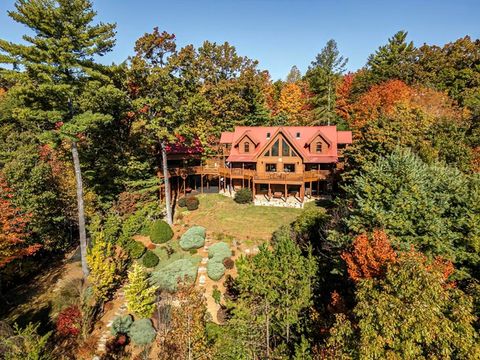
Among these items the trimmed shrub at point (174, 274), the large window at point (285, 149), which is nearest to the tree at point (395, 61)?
the large window at point (285, 149)

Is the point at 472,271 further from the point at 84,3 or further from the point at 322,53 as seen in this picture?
the point at 322,53

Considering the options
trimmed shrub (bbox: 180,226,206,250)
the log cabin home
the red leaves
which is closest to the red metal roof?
the log cabin home

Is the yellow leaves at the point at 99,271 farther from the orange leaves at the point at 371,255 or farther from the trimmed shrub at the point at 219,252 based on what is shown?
the orange leaves at the point at 371,255

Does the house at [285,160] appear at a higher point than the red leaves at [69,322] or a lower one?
higher

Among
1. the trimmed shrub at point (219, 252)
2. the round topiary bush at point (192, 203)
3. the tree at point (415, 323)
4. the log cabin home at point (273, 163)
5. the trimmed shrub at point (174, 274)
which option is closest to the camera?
the tree at point (415, 323)

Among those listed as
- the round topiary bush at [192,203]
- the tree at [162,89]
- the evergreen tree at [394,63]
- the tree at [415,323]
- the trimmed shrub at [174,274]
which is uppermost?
the evergreen tree at [394,63]

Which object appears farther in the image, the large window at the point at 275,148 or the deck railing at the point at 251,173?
the large window at the point at 275,148

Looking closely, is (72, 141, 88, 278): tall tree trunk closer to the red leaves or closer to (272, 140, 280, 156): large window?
the red leaves
